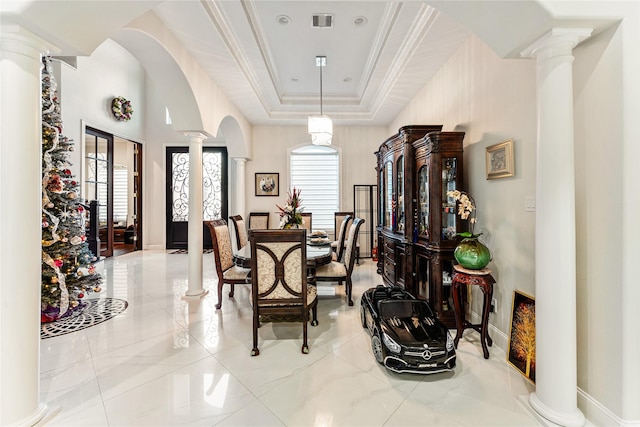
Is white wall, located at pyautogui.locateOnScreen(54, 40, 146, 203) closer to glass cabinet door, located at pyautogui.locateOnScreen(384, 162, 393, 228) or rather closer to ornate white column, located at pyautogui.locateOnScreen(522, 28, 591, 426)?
glass cabinet door, located at pyautogui.locateOnScreen(384, 162, 393, 228)

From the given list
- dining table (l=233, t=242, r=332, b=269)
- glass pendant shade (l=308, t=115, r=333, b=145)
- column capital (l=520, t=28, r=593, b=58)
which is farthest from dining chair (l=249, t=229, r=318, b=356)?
glass pendant shade (l=308, t=115, r=333, b=145)

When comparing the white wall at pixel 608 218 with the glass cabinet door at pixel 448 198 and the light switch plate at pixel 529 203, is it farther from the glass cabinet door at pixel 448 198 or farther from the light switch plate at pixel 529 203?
the glass cabinet door at pixel 448 198

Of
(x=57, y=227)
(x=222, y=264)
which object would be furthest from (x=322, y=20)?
(x=57, y=227)

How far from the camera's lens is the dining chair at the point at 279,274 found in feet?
7.68

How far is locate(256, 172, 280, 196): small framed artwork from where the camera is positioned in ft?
21.2

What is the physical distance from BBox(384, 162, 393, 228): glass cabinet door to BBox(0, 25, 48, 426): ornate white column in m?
3.68

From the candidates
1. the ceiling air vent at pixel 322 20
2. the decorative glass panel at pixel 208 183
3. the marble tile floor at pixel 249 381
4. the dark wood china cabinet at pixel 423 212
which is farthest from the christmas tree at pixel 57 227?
the decorative glass panel at pixel 208 183

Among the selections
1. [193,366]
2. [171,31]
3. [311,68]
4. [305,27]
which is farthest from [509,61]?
[193,366]

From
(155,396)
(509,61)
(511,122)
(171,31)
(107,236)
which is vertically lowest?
(155,396)

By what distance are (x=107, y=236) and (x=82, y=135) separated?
2.25 metres

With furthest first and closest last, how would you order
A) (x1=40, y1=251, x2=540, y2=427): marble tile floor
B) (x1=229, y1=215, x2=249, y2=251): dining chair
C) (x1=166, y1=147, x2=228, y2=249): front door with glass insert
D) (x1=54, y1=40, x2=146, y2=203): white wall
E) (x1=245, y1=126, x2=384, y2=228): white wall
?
(x1=166, y1=147, x2=228, y2=249): front door with glass insert
(x1=245, y1=126, x2=384, y2=228): white wall
(x1=54, y1=40, x2=146, y2=203): white wall
(x1=229, y1=215, x2=249, y2=251): dining chair
(x1=40, y1=251, x2=540, y2=427): marble tile floor

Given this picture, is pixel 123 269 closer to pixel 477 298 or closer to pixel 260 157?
pixel 260 157

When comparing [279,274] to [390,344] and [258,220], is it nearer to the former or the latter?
[390,344]

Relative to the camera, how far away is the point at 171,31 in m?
2.86
